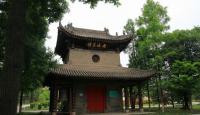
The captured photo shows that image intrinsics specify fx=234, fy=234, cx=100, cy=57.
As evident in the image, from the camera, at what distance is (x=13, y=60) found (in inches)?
193

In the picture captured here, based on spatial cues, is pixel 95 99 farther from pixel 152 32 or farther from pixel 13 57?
pixel 13 57

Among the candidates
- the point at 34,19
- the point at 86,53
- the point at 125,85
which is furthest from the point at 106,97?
the point at 34,19

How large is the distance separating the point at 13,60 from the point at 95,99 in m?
13.9

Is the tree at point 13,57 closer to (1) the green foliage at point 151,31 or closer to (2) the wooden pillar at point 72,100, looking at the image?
(2) the wooden pillar at point 72,100

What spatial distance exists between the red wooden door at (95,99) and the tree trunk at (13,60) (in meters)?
13.5

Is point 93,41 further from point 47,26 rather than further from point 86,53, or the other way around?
point 47,26

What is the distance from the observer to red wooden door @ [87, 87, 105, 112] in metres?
18.1

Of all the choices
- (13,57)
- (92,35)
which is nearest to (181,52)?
(92,35)

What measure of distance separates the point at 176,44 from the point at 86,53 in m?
12.8

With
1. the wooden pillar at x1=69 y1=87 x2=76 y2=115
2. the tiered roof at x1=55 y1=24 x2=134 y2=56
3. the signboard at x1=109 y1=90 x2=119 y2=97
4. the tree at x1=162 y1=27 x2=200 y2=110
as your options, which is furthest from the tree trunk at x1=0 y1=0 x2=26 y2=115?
the tree at x1=162 y1=27 x2=200 y2=110

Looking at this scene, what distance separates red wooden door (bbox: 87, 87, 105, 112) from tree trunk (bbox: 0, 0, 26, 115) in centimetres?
1352

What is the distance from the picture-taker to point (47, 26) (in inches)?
514

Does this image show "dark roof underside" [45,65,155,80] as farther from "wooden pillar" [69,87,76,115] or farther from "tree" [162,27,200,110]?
"tree" [162,27,200,110]

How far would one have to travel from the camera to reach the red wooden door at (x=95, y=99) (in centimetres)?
1814
